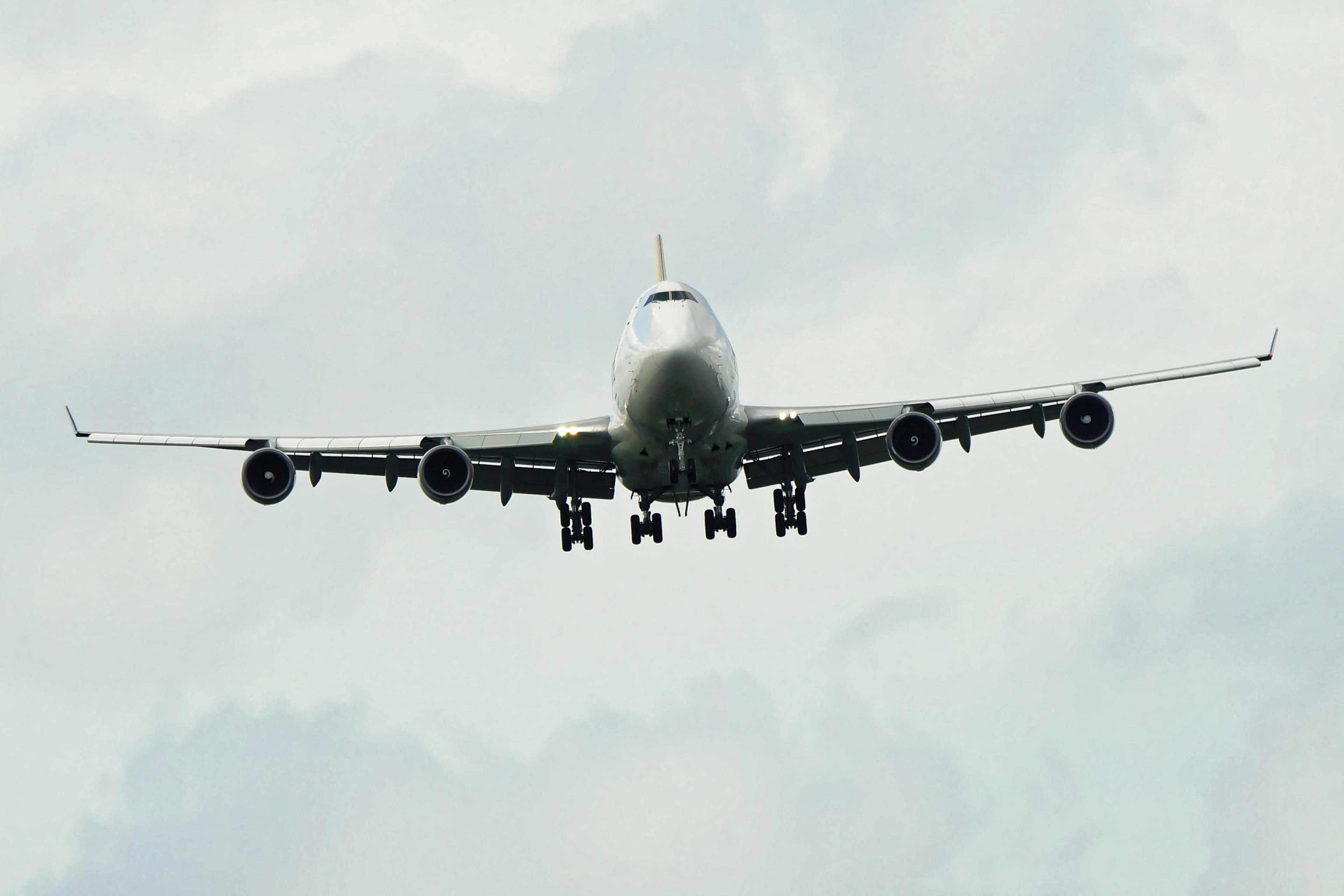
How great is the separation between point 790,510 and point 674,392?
26.9 feet

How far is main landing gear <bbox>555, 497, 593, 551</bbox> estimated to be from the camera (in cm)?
3784

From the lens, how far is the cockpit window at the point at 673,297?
3117cm

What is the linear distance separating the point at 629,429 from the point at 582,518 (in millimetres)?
5432

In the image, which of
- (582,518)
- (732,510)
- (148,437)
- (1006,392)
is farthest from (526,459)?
(1006,392)

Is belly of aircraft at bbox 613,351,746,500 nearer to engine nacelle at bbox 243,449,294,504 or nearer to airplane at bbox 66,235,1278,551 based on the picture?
airplane at bbox 66,235,1278,551

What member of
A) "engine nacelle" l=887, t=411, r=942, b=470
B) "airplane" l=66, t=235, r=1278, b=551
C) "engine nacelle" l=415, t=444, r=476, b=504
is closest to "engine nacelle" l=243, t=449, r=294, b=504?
"airplane" l=66, t=235, r=1278, b=551

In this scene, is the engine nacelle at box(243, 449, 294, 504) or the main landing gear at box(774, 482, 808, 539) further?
the main landing gear at box(774, 482, 808, 539)

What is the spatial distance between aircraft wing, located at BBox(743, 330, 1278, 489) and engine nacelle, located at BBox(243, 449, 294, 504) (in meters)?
9.67

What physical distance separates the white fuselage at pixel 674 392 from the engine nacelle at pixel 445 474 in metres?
3.23

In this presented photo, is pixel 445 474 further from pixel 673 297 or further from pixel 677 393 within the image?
pixel 673 297

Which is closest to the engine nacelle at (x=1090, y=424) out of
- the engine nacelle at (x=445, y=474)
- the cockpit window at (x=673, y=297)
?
the cockpit window at (x=673, y=297)

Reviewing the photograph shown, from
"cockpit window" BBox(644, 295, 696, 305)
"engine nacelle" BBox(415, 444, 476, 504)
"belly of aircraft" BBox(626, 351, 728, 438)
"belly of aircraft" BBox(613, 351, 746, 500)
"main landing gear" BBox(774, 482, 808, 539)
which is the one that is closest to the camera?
"belly of aircraft" BBox(626, 351, 728, 438)

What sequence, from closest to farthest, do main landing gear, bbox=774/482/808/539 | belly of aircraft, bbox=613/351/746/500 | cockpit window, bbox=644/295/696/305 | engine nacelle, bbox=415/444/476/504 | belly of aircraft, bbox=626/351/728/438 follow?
1. belly of aircraft, bbox=626/351/728/438
2. belly of aircraft, bbox=613/351/746/500
3. cockpit window, bbox=644/295/696/305
4. engine nacelle, bbox=415/444/476/504
5. main landing gear, bbox=774/482/808/539

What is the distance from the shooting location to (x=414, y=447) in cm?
3419
